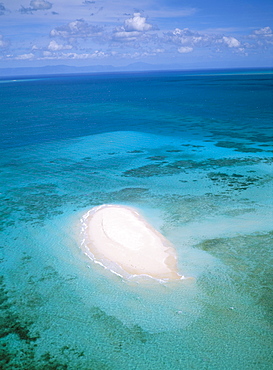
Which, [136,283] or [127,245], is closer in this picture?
[136,283]

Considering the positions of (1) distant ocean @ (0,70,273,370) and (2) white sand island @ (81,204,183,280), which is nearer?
(1) distant ocean @ (0,70,273,370)

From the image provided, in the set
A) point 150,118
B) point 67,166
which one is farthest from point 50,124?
point 67,166

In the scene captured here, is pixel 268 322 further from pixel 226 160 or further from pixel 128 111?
pixel 128 111

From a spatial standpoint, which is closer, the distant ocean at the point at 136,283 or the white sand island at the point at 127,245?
the distant ocean at the point at 136,283
